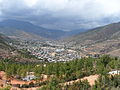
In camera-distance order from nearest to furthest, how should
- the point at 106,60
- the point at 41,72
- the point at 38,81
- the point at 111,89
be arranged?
1. the point at 111,89
2. the point at 38,81
3. the point at 41,72
4. the point at 106,60

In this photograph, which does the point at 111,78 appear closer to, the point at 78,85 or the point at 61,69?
the point at 78,85

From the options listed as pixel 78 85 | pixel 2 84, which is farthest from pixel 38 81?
pixel 78 85

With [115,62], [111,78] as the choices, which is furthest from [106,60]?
[111,78]

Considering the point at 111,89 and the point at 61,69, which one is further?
the point at 61,69

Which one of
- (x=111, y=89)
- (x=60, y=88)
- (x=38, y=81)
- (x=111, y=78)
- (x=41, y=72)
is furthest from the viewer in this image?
(x=41, y=72)

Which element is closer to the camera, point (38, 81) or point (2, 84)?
point (2, 84)

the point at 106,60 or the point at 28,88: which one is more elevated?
the point at 106,60

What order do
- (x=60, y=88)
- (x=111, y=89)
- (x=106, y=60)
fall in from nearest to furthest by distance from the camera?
(x=111, y=89)
(x=60, y=88)
(x=106, y=60)

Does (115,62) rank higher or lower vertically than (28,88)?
higher

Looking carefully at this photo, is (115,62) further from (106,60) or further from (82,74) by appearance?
(82,74)
